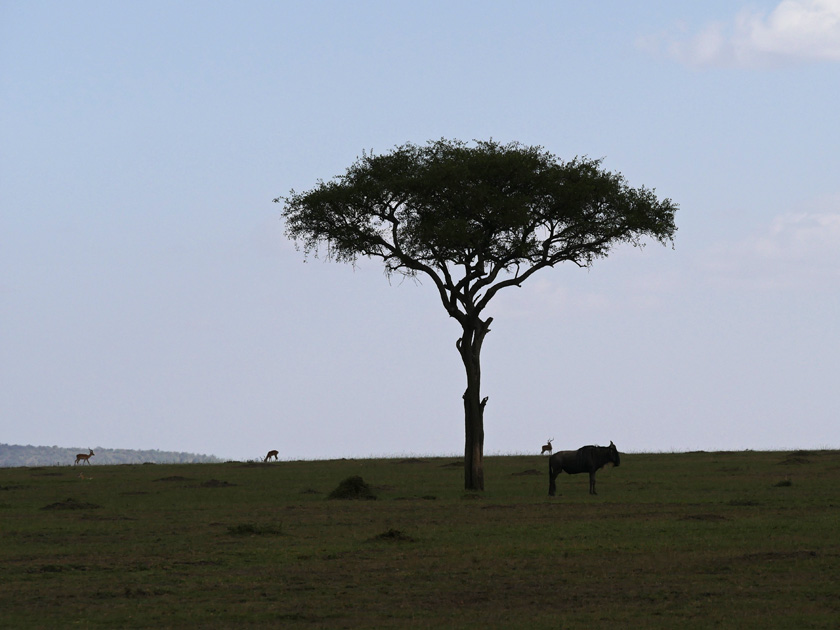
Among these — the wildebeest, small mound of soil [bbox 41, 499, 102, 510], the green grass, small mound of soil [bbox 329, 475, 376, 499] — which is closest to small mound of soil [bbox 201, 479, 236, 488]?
the green grass

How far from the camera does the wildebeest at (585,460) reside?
3912 centimetres

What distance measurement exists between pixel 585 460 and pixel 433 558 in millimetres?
17565

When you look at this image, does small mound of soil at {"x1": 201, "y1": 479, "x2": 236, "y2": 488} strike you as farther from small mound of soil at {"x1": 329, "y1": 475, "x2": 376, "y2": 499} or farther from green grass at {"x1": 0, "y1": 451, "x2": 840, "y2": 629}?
small mound of soil at {"x1": 329, "y1": 475, "x2": 376, "y2": 499}

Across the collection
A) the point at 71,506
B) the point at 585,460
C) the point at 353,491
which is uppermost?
the point at 585,460

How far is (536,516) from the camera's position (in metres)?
30.8

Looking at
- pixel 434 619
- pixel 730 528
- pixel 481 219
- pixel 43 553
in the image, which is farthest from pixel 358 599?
pixel 481 219

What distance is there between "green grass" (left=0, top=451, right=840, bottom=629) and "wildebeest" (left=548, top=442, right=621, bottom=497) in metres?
0.97

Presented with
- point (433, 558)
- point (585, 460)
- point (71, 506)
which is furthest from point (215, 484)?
point (433, 558)

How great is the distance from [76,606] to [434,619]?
5960 mm

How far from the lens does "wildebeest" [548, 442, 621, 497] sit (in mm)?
39125

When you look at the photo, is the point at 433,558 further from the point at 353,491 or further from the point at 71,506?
the point at 71,506

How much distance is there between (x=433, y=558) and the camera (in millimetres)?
22531

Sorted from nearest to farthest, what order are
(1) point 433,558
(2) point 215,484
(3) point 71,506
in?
(1) point 433,558 → (3) point 71,506 → (2) point 215,484

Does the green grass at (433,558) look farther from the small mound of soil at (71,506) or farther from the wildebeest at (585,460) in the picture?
the wildebeest at (585,460)
